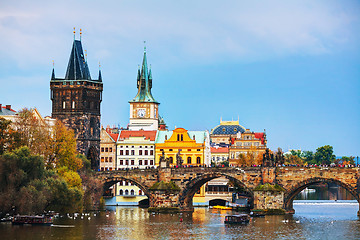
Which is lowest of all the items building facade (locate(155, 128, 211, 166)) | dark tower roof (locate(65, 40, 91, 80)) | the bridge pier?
the bridge pier

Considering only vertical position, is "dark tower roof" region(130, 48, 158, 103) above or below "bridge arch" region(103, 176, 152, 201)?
above

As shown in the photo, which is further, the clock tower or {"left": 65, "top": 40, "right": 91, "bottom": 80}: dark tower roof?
the clock tower

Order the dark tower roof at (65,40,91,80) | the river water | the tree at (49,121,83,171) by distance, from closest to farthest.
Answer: the river water, the tree at (49,121,83,171), the dark tower roof at (65,40,91,80)

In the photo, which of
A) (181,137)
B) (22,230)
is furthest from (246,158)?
(22,230)

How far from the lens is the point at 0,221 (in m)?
86.1

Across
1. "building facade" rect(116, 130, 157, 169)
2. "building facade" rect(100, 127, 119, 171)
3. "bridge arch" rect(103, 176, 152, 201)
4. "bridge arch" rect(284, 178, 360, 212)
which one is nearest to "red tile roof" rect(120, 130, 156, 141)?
"building facade" rect(116, 130, 157, 169)

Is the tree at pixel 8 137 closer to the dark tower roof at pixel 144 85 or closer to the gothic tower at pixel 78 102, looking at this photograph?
the gothic tower at pixel 78 102

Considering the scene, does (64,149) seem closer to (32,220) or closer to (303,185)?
(32,220)

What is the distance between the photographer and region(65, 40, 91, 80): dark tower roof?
435ft

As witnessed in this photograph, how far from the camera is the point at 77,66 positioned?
13262 centimetres

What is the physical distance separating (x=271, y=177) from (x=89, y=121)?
121ft

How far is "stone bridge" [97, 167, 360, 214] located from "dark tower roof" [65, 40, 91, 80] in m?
19.8

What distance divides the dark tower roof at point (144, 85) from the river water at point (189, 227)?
2489 inches

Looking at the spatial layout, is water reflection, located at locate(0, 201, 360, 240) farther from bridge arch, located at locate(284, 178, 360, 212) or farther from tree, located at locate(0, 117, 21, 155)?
tree, located at locate(0, 117, 21, 155)
